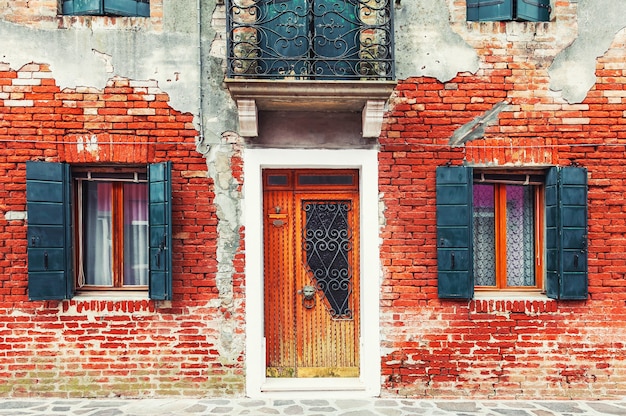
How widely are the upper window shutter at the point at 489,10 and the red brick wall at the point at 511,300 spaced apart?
1.65 feet

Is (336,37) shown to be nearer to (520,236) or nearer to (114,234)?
(520,236)

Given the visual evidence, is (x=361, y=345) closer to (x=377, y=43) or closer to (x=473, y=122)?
(x=473, y=122)

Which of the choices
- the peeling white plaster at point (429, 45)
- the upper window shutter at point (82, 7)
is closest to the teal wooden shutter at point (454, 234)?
the peeling white plaster at point (429, 45)

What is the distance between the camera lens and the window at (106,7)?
5.91 meters

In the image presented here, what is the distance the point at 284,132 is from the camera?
19.5 feet

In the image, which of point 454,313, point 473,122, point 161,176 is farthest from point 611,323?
point 161,176

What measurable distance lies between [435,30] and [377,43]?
75 cm

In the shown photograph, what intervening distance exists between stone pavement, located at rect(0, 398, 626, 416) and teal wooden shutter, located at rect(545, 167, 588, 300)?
120 cm

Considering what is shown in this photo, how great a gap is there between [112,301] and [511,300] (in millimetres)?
4459

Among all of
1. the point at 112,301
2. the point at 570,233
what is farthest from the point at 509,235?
the point at 112,301

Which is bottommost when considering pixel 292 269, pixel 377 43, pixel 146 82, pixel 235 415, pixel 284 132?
pixel 235 415

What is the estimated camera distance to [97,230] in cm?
607

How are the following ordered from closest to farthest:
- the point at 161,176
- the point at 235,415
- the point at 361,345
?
the point at 235,415, the point at 161,176, the point at 361,345

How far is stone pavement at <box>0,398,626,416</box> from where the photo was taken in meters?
5.39
